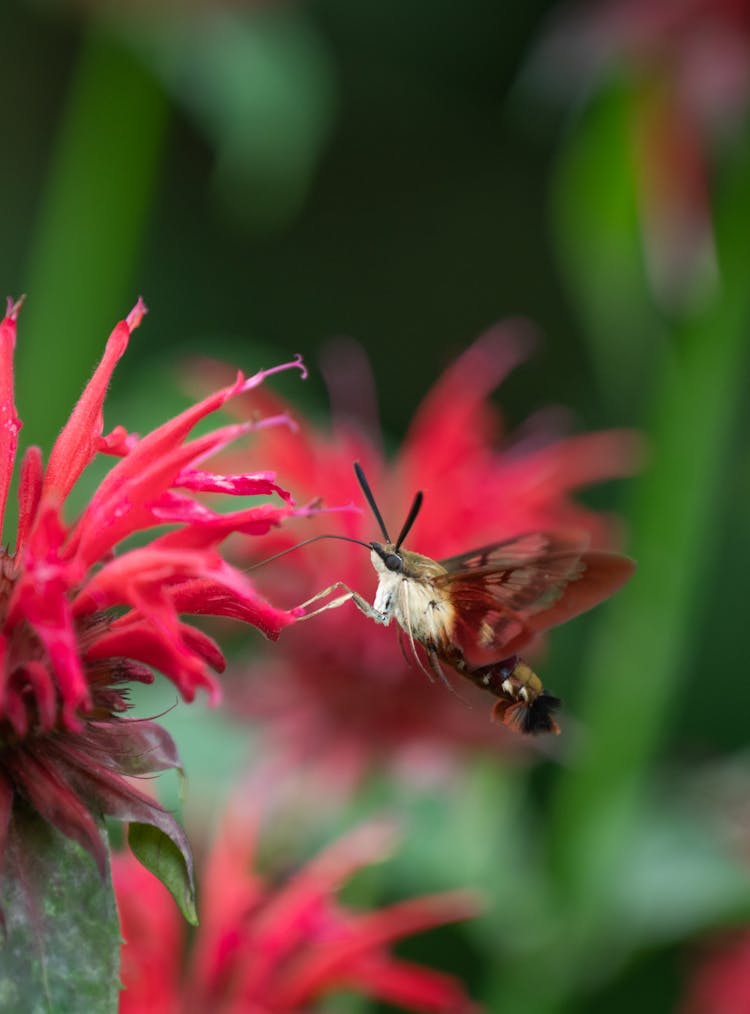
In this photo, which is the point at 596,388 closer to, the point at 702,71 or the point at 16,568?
the point at 702,71

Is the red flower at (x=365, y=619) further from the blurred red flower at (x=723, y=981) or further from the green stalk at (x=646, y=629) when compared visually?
the blurred red flower at (x=723, y=981)

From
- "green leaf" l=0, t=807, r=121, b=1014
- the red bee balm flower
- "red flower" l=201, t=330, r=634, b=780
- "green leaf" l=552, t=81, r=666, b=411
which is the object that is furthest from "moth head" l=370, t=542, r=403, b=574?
"green leaf" l=552, t=81, r=666, b=411

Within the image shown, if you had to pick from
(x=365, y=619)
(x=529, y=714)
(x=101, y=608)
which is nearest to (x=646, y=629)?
(x=365, y=619)

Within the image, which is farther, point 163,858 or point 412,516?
point 412,516

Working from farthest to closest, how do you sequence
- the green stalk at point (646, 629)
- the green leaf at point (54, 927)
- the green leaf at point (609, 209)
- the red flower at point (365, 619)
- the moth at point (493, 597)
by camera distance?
the green leaf at point (609, 209)
the green stalk at point (646, 629)
the red flower at point (365, 619)
the moth at point (493, 597)
the green leaf at point (54, 927)

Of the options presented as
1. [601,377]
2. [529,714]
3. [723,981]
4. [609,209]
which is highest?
[609,209]

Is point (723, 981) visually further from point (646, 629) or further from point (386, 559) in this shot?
point (386, 559)

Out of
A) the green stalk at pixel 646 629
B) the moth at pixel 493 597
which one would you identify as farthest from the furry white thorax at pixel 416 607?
the green stalk at pixel 646 629
